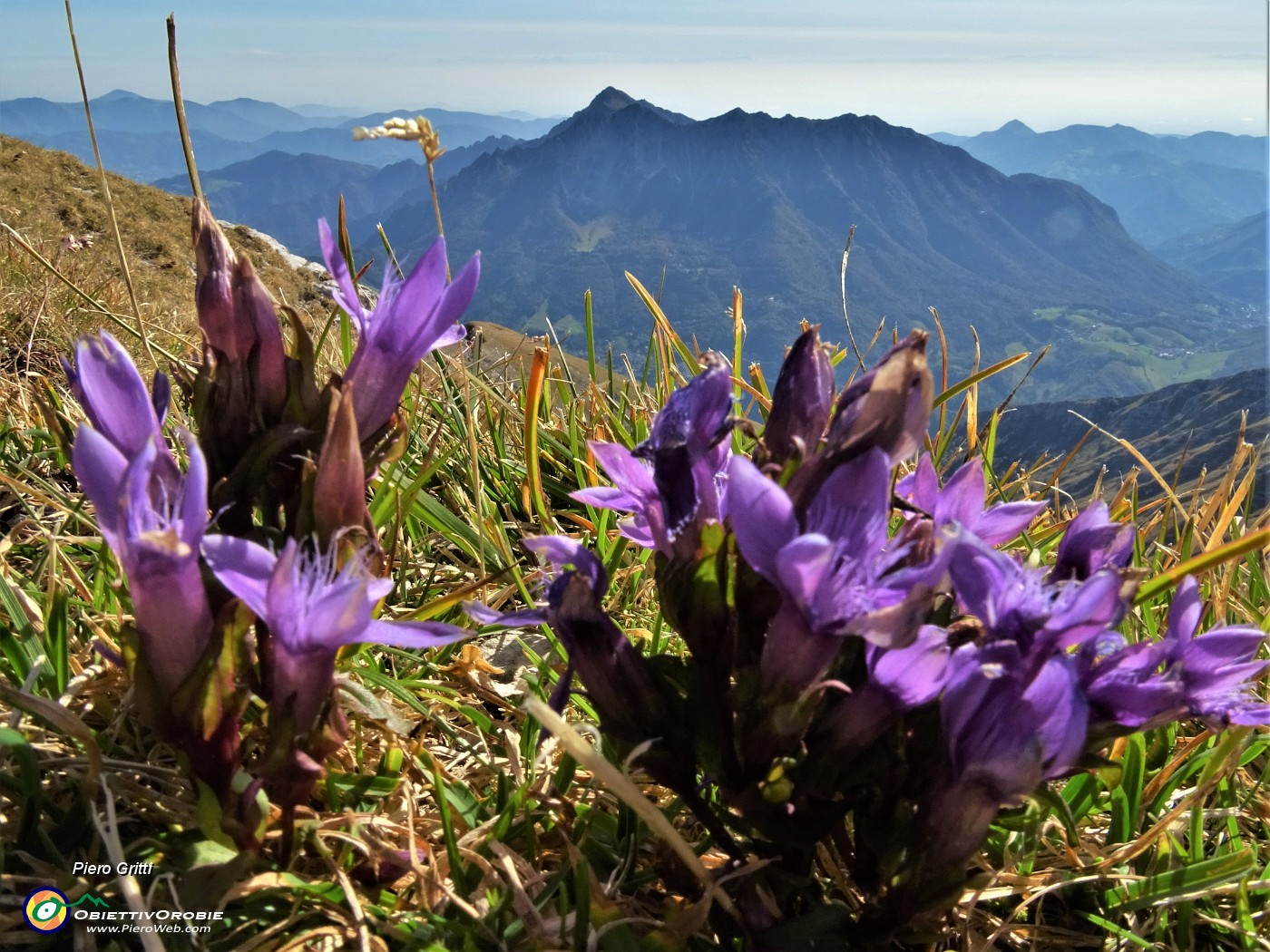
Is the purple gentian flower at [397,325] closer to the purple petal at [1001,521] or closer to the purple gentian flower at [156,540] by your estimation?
the purple gentian flower at [156,540]

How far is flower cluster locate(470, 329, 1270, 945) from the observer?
1.12 meters

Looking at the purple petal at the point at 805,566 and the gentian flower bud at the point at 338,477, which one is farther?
the gentian flower bud at the point at 338,477

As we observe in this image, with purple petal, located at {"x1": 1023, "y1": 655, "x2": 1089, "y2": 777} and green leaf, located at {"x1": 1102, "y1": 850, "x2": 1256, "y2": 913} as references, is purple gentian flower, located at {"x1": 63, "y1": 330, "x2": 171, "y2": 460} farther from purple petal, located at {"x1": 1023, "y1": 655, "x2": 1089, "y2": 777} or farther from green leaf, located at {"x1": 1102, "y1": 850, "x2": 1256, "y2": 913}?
green leaf, located at {"x1": 1102, "y1": 850, "x2": 1256, "y2": 913}

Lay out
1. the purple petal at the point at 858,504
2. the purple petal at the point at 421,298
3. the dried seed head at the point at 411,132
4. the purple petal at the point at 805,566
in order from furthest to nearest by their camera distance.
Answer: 1. the dried seed head at the point at 411,132
2. the purple petal at the point at 421,298
3. the purple petal at the point at 858,504
4. the purple petal at the point at 805,566

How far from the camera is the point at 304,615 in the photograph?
1.22 metres

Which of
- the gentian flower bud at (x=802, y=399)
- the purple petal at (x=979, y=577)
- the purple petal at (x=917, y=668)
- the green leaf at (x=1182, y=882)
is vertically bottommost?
the green leaf at (x=1182, y=882)

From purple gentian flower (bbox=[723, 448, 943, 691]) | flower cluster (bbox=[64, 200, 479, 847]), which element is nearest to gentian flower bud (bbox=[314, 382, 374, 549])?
flower cluster (bbox=[64, 200, 479, 847])

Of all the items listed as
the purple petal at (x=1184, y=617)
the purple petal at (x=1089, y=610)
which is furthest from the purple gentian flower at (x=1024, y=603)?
the purple petal at (x=1184, y=617)

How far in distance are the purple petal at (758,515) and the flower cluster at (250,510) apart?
417mm

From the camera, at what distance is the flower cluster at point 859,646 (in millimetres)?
1124

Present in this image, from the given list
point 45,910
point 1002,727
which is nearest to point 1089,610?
point 1002,727

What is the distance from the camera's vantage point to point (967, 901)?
1.59m

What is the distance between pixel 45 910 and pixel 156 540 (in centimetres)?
58

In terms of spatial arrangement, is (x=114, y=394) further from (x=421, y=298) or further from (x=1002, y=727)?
(x=1002, y=727)
